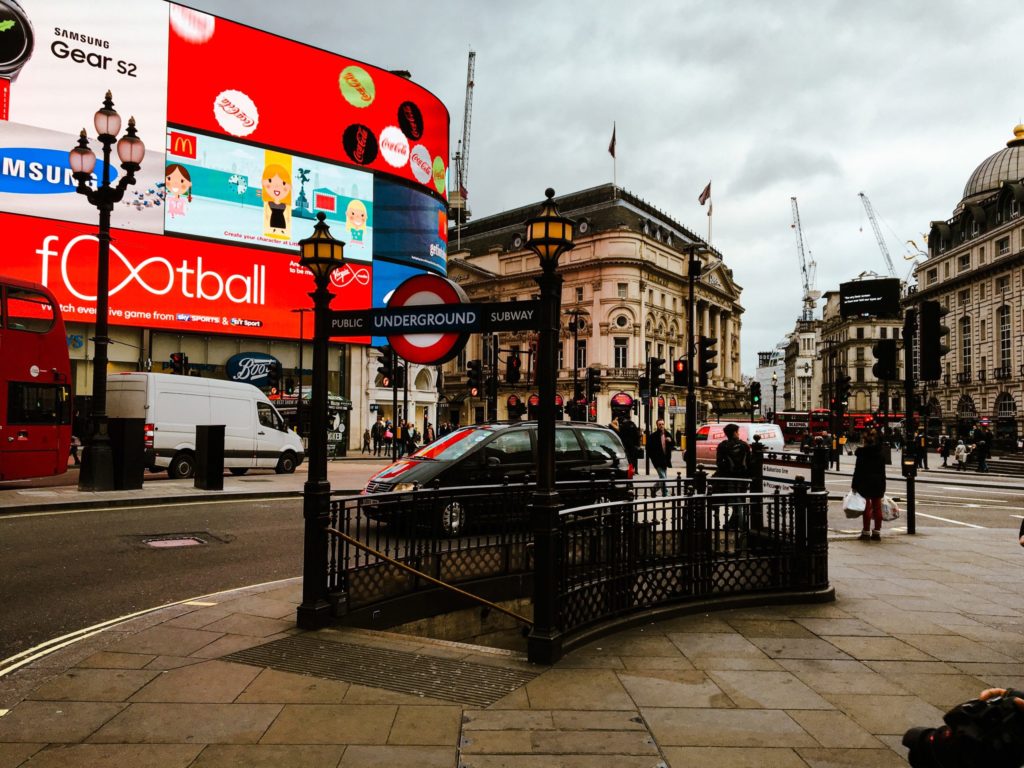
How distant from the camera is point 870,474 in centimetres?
1168

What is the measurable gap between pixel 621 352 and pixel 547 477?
6741 cm

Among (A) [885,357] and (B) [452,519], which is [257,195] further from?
(B) [452,519]

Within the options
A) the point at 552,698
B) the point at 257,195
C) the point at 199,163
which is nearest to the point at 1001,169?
the point at 257,195

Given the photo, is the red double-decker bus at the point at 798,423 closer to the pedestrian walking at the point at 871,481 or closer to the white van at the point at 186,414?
the white van at the point at 186,414

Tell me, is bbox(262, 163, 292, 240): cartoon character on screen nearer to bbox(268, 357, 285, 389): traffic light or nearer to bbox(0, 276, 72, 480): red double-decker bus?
bbox(268, 357, 285, 389): traffic light

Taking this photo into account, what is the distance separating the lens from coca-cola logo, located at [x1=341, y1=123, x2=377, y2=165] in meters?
42.4

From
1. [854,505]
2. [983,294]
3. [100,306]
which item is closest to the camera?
[854,505]

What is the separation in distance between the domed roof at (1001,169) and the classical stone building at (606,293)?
29.4 meters

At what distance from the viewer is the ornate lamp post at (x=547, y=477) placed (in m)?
5.15

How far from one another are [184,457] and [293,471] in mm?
4324

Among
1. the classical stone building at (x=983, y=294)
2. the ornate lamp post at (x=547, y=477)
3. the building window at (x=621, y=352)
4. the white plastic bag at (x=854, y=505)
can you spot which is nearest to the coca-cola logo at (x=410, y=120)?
the building window at (x=621, y=352)

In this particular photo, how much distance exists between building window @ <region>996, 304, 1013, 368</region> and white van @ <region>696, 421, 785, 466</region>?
49779 millimetres

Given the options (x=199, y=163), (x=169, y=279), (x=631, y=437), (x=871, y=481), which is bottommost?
(x=871, y=481)

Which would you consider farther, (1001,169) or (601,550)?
(1001,169)
